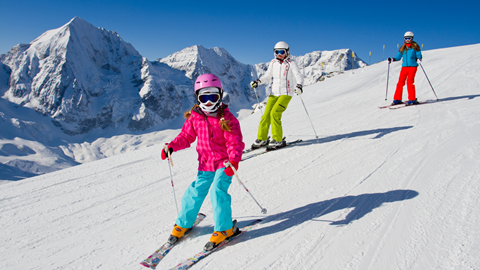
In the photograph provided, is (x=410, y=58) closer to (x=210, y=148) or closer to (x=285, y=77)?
(x=285, y=77)

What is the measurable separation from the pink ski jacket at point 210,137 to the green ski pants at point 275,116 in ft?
9.21

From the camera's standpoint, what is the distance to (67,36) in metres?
159

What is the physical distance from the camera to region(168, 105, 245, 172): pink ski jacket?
2.72m

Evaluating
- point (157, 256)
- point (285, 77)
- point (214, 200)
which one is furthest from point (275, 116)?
point (157, 256)

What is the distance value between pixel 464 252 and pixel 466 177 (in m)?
1.60

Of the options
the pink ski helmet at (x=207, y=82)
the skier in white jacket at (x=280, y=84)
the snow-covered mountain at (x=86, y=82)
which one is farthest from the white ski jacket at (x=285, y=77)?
the snow-covered mountain at (x=86, y=82)

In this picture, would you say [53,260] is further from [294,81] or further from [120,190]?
[294,81]

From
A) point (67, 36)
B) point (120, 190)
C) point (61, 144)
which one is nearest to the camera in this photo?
point (120, 190)

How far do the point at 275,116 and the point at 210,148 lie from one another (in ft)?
9.86

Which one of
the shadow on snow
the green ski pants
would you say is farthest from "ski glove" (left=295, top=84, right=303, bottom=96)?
the shadow on snow

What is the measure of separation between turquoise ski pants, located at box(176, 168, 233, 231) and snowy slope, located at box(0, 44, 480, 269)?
23cm

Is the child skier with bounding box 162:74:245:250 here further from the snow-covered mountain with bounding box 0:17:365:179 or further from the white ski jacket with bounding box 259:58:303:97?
the snow-covered mountain with bounding box 0:17:365:179

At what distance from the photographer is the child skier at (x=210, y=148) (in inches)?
104

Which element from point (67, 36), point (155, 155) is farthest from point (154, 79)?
point (155, 155)
